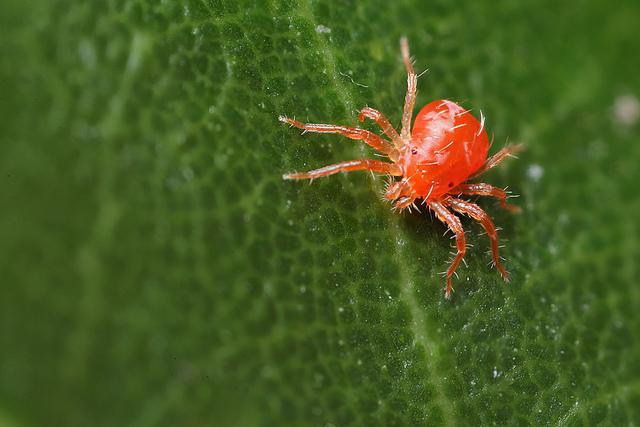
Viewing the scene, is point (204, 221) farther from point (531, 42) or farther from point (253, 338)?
point (531, 42)

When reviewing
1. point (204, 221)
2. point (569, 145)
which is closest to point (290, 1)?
point (204, 221)

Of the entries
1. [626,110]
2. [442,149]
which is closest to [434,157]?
[442,149]

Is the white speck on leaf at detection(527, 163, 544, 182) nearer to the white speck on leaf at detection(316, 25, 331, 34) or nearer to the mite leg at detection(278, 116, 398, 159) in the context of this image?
the mite leg at detection(278, 116, 398, 159)

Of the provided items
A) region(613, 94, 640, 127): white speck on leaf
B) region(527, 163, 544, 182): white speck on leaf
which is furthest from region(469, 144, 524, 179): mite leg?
region(613, 94, 640, 127): white speck on leaf

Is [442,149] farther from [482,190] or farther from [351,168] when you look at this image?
[351,168]

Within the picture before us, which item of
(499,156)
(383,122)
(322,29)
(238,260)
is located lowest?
(499,156)

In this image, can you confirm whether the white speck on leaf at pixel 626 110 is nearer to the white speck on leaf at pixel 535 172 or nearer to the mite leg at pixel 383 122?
the white speck on leaf at pixel 535 172

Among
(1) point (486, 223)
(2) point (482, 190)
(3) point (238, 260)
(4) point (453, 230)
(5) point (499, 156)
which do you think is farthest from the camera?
(5) point (499, 156)
